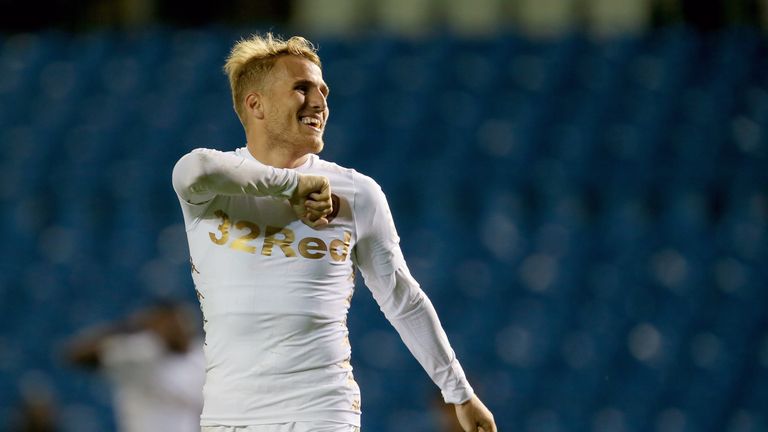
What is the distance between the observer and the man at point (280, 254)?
98.9 inches

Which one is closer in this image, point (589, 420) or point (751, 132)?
point (589, 420)

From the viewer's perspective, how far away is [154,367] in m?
5.42

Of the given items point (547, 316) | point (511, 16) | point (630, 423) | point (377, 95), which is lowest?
point (630, 423)

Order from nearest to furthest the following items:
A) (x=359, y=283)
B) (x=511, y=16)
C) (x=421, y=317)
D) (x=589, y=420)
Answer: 1. (x=421, y=317)
2. (x=589, y=420)
3. (x=359, y=283)
4. (x=511, y=16)

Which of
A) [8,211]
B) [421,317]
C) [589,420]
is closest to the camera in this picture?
[421,317]

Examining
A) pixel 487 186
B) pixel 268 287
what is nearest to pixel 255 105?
pixel 268 287

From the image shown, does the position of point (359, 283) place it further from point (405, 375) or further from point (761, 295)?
point (761, 295)

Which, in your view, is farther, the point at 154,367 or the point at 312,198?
the point at 154,367

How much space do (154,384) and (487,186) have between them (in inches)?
125

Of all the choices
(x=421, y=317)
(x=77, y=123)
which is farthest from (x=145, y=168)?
(x=421, y=317)

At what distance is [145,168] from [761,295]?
418cm

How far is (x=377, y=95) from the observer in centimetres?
852

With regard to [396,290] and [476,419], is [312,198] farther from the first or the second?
[476,419]

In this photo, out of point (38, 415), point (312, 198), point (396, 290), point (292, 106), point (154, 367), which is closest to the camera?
point (312, 198)
